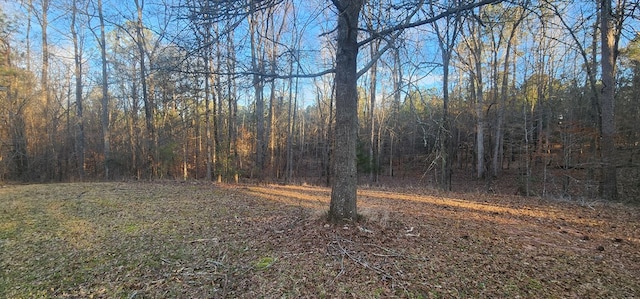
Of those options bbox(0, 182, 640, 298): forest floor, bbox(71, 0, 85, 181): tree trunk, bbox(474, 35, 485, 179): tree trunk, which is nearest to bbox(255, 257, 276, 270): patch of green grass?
bbox(0, 182, 640, 298): forest floor

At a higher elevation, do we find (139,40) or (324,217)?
(139,40)

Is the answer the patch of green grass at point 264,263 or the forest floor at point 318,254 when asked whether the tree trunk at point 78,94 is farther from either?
the patch of green grass at point 264,263

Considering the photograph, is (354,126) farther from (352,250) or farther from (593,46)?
(593,46)

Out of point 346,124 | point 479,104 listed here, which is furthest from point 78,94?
point 479,104

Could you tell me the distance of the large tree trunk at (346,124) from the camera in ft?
12.0

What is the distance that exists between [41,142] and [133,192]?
38.6 ft

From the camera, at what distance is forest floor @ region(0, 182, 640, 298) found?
2553 millimetres

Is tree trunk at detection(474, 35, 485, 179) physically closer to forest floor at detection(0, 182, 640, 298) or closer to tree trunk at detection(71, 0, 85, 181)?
forest floor at detection(0, 182, 640, 298)

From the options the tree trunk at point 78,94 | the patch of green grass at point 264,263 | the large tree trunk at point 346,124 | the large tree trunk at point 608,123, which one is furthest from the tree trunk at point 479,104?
the tree trunk at point 78,94

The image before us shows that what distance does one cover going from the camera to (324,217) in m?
3.95

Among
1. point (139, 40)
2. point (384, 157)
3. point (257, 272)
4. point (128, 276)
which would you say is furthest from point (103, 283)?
point (384, 157)

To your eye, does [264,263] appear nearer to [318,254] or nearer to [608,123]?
[318,254]

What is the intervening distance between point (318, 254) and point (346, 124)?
164cm

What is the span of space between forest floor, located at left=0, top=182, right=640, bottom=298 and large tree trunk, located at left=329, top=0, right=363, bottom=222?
0.33 metres
